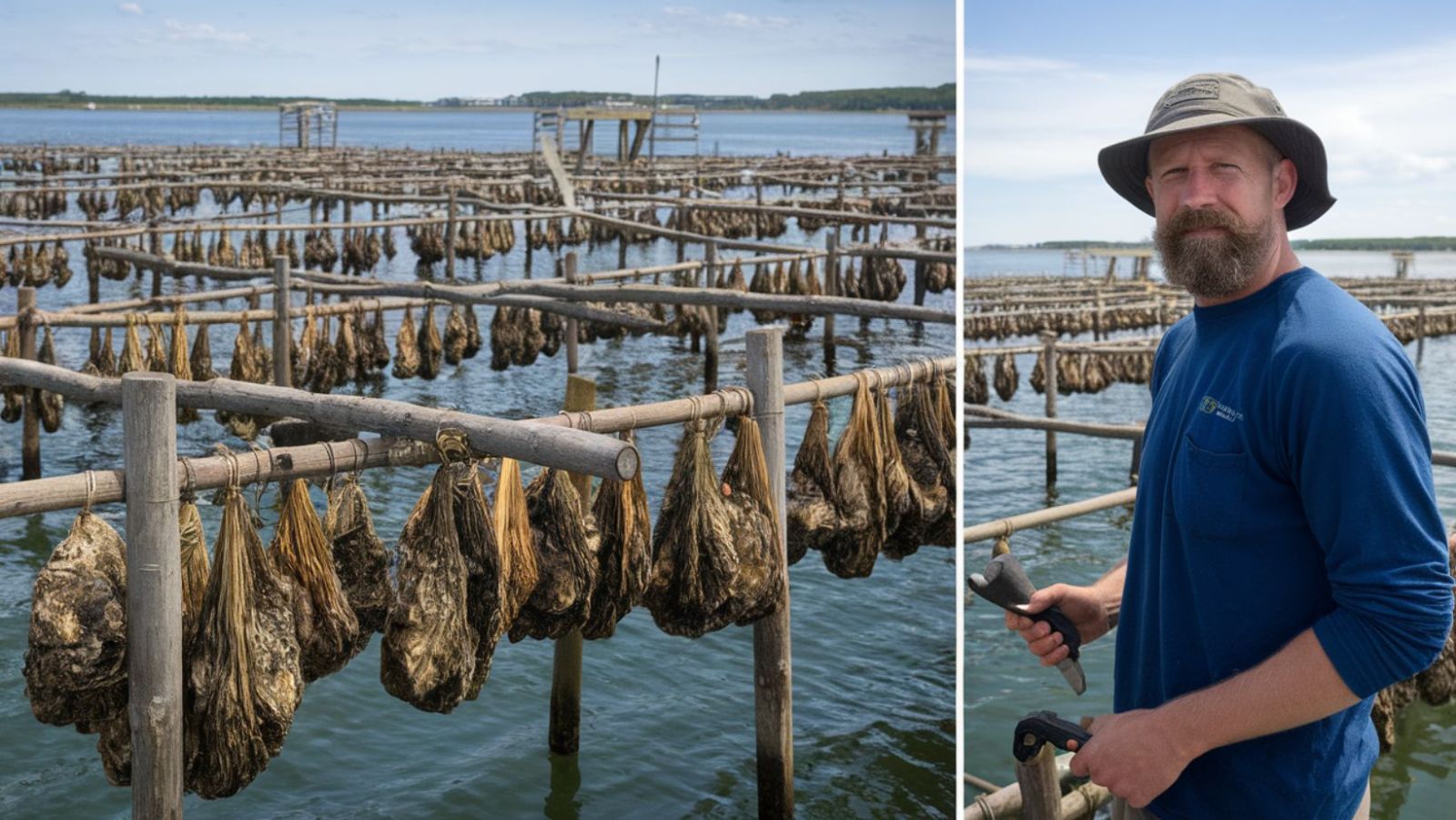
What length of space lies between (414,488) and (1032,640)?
8680mm

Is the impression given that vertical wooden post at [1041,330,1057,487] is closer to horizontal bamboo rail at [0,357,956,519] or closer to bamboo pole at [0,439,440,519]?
horizontal bamboo rail at [0,357,956,519]

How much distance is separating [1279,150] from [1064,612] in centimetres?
72

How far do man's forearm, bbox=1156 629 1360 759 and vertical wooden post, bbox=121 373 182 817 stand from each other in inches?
96.4

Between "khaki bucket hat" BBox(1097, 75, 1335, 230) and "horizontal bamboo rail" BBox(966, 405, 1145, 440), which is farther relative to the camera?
"horizontal bamboo rail" BBox(966, 405, 1145, 440)

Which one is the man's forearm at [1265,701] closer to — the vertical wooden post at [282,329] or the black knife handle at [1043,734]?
the black knife handle at [1043,734]

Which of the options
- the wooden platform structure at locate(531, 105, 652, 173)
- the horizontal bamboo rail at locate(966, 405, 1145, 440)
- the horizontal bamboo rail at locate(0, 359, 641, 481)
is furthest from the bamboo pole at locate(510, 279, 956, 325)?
the wooden platform structure at locate(531, 105, 652, 173)

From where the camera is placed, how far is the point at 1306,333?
5.13 feet

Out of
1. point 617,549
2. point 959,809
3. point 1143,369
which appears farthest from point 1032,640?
point 1143,369

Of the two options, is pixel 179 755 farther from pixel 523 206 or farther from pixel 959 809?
pixel 523 206

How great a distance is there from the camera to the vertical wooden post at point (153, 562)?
10.8 feet

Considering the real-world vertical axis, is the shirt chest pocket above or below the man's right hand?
above

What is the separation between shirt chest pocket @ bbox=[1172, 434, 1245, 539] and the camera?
165 centimetres

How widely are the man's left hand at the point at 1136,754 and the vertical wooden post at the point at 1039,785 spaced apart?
4.18 ft

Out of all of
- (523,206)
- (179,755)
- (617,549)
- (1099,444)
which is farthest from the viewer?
(1099,444)
